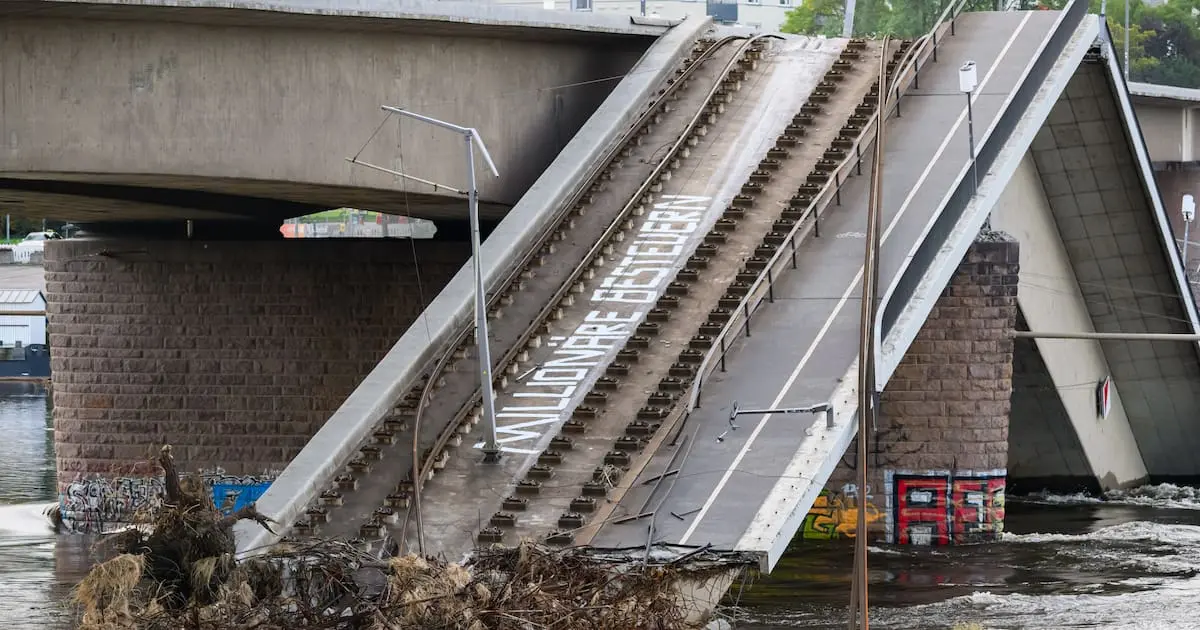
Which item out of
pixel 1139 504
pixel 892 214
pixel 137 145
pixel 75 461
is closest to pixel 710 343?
pixel 892 214

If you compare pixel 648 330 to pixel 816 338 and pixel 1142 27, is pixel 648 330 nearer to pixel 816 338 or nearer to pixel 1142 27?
pixel 816 338

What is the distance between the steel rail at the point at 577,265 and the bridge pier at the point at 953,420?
551cm

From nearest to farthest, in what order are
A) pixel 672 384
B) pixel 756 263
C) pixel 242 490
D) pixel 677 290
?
pixel 672 384 < pixel 677 290 < pixel 756 263 < pixel 242 490

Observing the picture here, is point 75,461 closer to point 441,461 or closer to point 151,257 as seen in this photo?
point 151,257

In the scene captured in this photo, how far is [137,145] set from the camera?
87.1ft

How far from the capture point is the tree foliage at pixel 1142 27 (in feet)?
308

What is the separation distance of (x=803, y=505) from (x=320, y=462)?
642 cm

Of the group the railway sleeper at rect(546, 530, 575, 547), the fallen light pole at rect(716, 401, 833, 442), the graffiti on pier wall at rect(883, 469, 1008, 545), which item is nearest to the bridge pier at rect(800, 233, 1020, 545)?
the graffiti on pier wall at rect(883, 469, 1008, 545)

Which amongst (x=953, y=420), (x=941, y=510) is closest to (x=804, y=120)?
(x=953, y=420)

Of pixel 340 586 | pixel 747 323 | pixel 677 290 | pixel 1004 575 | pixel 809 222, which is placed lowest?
pixel 1004 575

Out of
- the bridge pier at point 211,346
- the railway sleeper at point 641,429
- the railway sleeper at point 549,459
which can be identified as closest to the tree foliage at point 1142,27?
the bridge pier at point 211,346

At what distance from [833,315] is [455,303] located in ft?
18.4

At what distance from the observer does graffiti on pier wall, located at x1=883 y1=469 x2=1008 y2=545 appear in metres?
32.3

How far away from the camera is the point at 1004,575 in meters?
29.2
